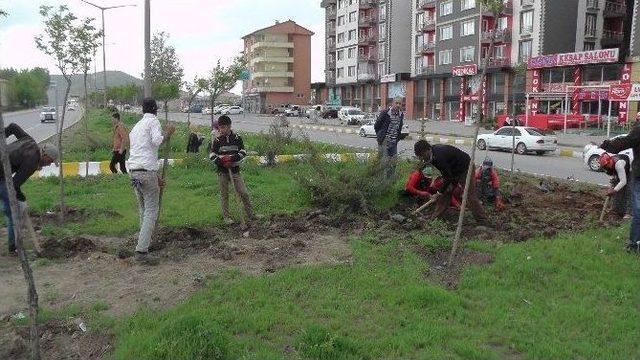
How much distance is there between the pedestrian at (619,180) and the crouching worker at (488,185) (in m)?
1.64

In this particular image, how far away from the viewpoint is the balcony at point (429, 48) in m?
63.4

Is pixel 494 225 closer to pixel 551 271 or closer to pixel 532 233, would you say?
pixel 532 233

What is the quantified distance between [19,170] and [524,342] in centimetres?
569

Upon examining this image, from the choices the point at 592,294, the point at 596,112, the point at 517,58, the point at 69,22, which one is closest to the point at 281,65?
the point at 517,58

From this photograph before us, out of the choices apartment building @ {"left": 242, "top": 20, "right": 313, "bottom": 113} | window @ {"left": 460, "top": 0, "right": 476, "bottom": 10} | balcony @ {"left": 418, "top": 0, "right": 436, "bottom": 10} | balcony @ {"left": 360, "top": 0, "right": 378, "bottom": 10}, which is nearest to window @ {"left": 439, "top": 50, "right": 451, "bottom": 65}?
window @ {"left": 460, "top": 0, "right": 476, "bottom": 10}

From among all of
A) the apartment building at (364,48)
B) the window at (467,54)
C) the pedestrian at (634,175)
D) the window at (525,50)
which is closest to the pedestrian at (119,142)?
the pedestrian at (634,175)

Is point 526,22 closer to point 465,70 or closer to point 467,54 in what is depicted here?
point 465,70

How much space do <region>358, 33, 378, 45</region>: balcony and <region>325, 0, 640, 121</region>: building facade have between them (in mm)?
11117

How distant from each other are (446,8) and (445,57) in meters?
4.90

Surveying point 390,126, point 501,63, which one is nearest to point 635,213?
point 390,126

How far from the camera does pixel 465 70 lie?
55.9 m

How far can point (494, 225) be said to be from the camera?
8516 mm

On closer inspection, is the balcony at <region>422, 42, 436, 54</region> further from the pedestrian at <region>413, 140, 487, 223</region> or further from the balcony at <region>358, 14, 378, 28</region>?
the pedestrian at <region>413, 140, 487, 223</region>

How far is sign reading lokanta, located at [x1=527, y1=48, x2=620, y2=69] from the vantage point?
43.1 meters
